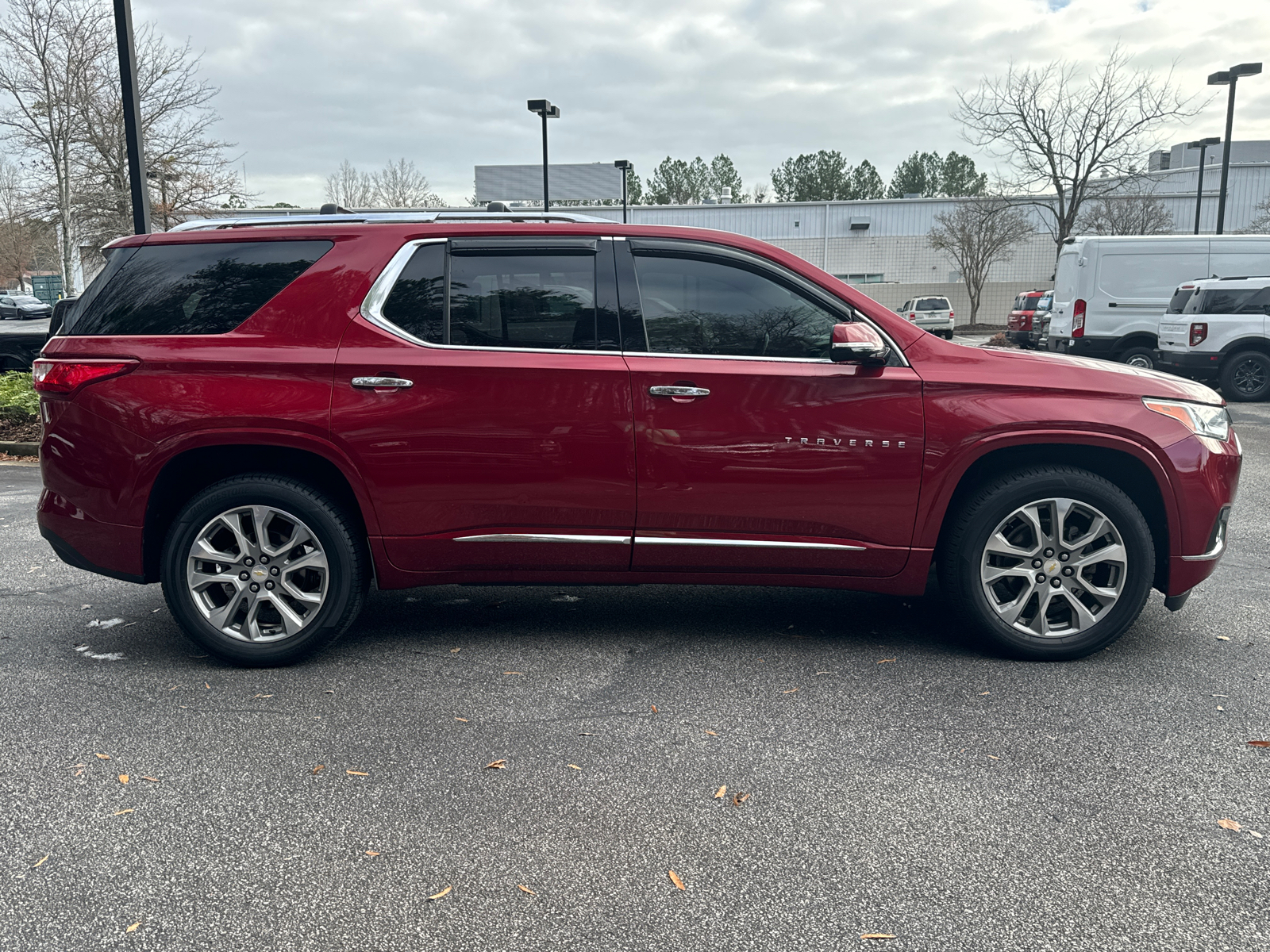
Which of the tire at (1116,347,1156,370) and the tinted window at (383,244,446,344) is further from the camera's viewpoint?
the tire at (1116,347,1156,370)

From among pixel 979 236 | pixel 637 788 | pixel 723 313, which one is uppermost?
pixel 979 236

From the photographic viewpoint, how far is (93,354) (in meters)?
4.16

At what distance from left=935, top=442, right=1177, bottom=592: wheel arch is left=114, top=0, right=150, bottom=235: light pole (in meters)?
8.77

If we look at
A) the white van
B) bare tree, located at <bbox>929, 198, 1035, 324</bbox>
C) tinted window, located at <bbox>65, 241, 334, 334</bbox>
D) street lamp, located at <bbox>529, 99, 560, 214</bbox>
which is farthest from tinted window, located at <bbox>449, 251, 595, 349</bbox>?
bare tree, located at <bbox>929, 198, 1035, 324</bbox>

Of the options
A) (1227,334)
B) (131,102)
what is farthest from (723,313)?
(1227,334)

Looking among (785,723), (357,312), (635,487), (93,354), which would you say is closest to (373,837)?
(785,723)

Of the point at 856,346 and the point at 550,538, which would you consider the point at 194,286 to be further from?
the point at 856,346

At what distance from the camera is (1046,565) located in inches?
166

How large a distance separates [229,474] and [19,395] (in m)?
9.33

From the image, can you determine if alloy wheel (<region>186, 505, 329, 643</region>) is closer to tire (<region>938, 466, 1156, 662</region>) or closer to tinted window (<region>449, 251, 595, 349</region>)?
tinted window (<region>449, 251, 595, 349</region>)

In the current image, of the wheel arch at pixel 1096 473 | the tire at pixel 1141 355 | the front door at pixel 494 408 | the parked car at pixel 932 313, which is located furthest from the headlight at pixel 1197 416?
the parked car at pixel 932 313

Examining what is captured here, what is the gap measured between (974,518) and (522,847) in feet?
7.77

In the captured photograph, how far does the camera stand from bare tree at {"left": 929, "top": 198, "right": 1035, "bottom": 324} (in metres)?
41.6

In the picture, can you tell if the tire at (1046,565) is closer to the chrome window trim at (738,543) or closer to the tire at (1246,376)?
the chrome window trim at (738,543)
